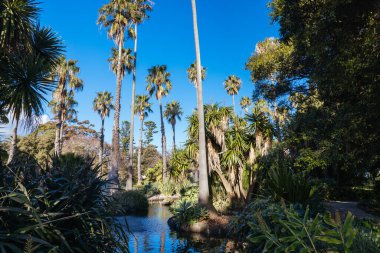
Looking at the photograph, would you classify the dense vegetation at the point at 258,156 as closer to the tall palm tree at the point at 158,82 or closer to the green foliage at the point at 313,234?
the green foliage at the point at 313,234

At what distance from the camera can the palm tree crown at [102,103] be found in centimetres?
4525

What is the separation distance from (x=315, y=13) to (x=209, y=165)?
30.6ft

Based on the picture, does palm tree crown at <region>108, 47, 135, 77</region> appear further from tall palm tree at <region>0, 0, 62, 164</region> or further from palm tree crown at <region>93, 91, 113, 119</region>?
tall palm tree at <region>0, 0, 62, 164</region>

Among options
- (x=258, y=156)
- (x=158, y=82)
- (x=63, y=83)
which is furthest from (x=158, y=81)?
(x=258, y=156)

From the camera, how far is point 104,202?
409cm

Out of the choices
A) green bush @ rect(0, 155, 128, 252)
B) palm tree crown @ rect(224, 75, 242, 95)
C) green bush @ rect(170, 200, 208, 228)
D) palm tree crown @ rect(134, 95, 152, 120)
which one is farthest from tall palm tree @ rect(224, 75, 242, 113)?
green bush @ rect(0, 155, 128, 252)

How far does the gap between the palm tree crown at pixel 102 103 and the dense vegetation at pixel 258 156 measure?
23424mm

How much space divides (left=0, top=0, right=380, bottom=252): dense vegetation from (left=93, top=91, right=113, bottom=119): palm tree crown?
76.9 feet

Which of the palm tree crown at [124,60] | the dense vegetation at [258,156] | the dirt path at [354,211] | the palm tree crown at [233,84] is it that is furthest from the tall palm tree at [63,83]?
the dirt path at [354,211]

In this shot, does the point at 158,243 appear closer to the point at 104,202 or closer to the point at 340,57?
the point at 104,202

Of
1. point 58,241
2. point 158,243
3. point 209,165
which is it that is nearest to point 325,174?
point 209,165

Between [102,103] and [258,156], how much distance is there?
35.9 metres

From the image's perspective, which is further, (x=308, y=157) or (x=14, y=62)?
(x=308, y=157)

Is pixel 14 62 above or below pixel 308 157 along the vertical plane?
above
